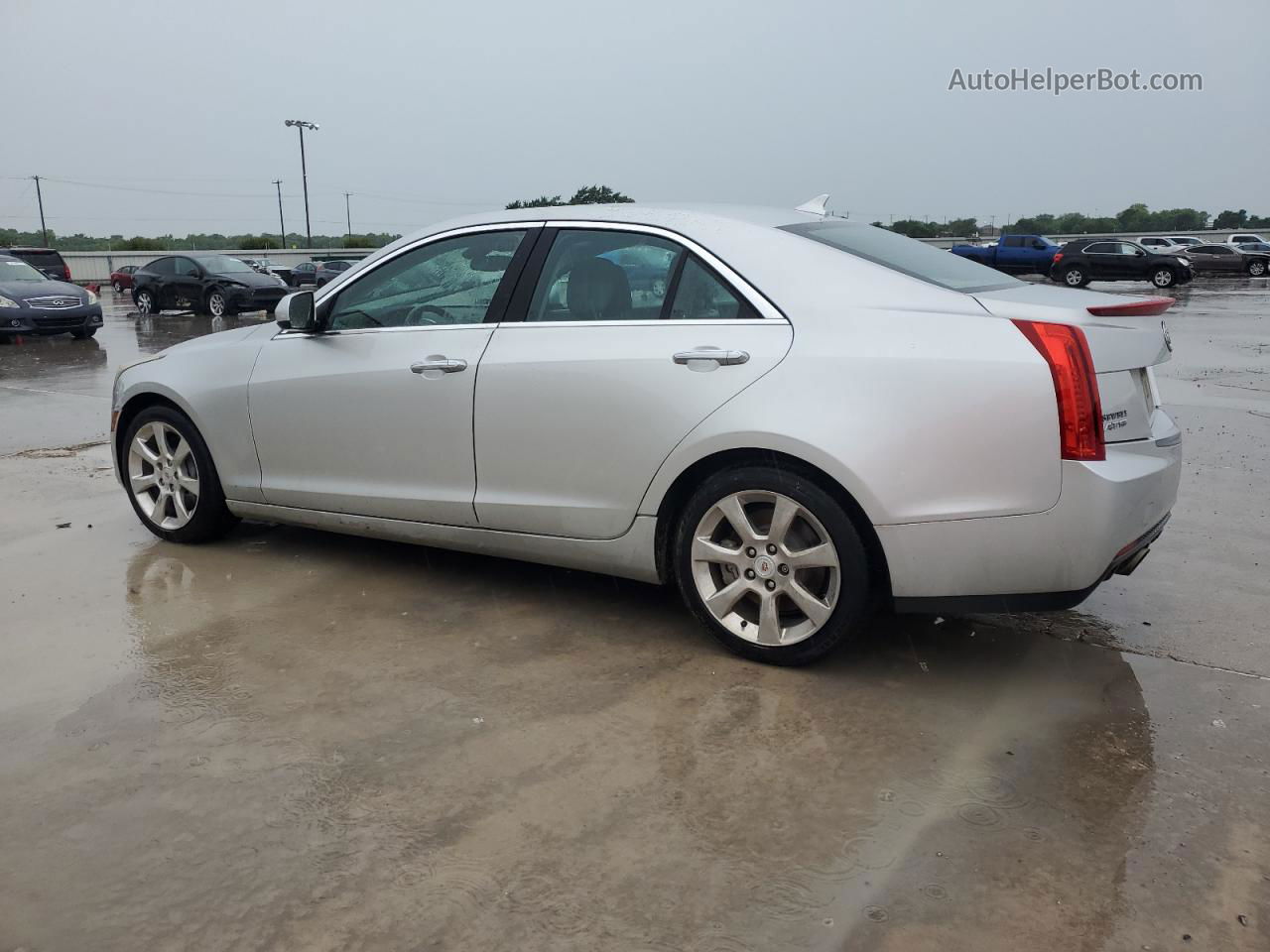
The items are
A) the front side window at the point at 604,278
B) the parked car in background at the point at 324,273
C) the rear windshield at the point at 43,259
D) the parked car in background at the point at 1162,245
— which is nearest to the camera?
the front side window at the point at 604,278

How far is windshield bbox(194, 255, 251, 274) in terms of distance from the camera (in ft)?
76.6

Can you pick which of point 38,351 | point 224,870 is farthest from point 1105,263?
point 224,870

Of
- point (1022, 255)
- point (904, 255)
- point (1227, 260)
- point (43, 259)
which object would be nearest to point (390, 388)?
point (904, 255)

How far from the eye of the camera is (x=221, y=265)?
2362 centimetres

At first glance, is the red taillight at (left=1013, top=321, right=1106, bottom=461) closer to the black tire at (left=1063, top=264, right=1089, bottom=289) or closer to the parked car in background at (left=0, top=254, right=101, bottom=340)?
the parked car in background at (left=0, top=254, right=101, bottom=340)

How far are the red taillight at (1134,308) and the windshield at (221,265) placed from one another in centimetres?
2259

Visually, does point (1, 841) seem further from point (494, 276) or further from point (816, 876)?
point (494, 276)

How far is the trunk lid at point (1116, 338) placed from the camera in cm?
337

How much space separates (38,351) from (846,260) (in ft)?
50.4

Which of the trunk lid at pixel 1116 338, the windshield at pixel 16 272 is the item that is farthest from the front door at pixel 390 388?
the windshield at pixel 16 272

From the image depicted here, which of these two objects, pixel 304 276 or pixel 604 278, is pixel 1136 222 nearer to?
pixel 304 276

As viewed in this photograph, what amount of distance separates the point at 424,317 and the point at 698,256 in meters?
1.31

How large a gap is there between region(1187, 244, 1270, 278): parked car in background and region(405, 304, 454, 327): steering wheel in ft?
133

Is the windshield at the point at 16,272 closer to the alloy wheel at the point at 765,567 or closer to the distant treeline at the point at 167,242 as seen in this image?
the alloy wheel at the point at 765,567
